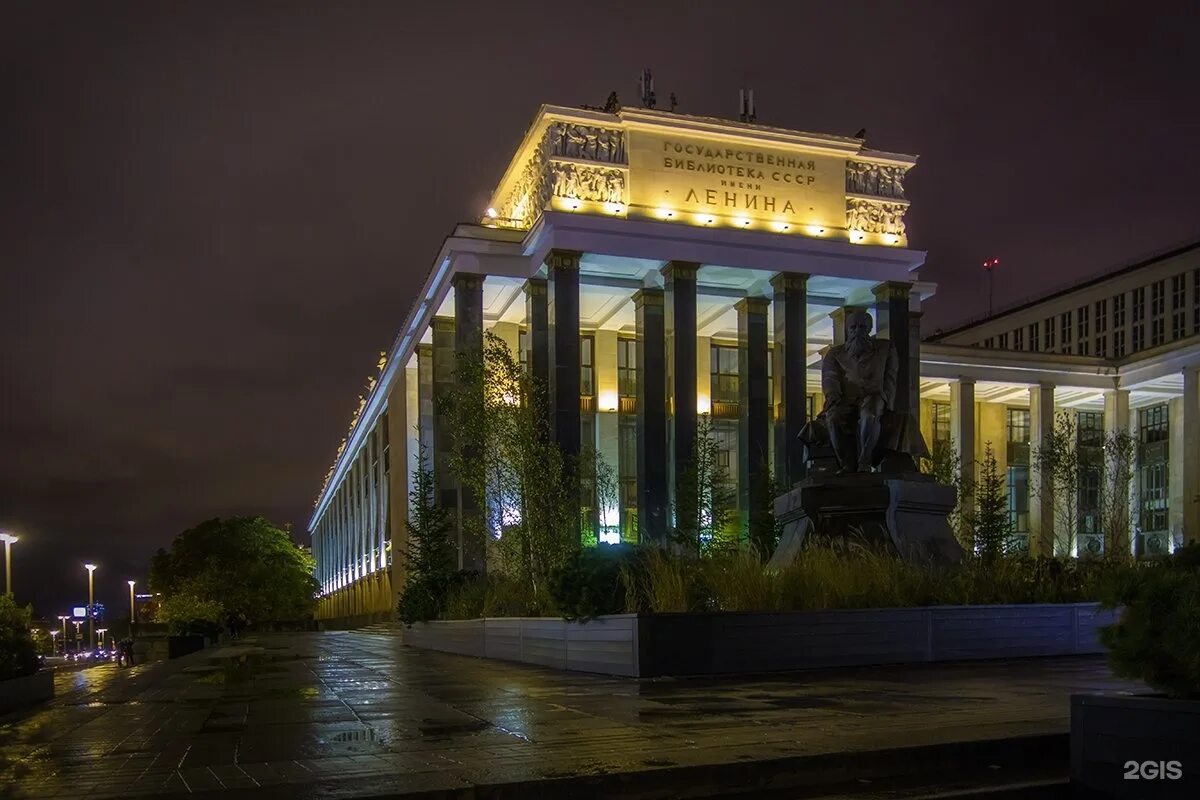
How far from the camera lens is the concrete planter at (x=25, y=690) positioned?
39.4 feet

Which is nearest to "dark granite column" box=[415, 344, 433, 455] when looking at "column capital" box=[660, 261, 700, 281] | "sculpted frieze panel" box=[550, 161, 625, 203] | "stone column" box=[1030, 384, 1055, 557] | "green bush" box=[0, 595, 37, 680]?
"sculpted frieze panel" box=[550, 161, 625, 203]

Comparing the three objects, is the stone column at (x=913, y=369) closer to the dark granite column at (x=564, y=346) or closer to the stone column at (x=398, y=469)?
the dark granite column at (x=564, y=346)

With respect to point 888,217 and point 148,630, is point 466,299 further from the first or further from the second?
point 148,630

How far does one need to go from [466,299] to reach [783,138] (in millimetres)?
15316

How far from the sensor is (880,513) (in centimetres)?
1700

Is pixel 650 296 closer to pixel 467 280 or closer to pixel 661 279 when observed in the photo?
pixel 661 279

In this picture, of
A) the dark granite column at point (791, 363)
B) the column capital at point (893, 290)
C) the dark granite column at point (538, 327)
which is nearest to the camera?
the dark granite column at point (538, 327)

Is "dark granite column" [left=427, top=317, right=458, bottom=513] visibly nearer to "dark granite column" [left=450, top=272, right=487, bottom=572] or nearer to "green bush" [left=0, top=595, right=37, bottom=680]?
"dark granite column" [left=450, top=272, right=487, bottom=572]

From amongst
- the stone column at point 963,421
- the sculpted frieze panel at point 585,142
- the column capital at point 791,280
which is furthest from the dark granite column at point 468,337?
the stone column at point 963,421

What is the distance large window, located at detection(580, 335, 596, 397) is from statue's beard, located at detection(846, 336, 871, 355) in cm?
3787

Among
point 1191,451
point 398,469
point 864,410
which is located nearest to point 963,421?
point 1191,451

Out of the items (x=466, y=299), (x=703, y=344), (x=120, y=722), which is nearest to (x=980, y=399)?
(x=703, y=344)

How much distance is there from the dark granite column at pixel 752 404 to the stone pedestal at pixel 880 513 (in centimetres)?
2535

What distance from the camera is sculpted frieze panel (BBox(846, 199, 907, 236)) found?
49406 millimetres
